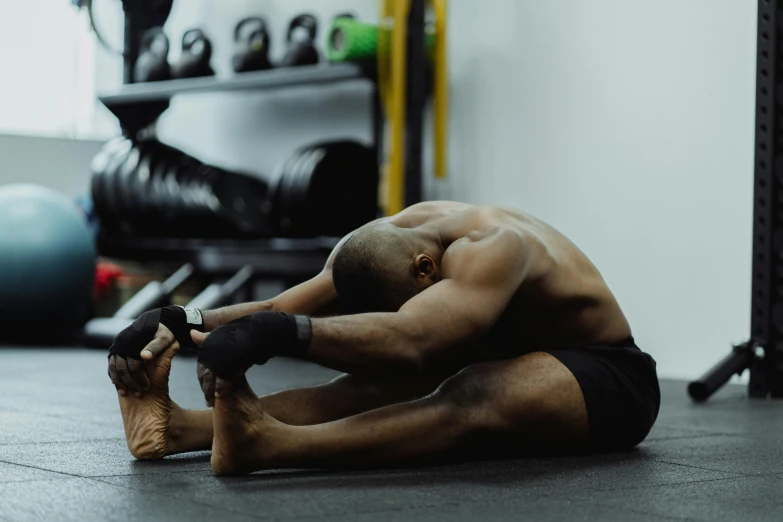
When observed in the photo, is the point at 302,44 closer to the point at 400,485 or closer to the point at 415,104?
the point at 415,104

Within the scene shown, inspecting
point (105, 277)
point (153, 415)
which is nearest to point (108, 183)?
point (105, 277)

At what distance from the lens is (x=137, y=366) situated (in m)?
2.06

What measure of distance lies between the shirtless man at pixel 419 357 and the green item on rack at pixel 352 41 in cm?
302

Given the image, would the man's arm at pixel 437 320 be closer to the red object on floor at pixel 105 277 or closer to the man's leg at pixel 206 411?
the man's leg at pixel 206 411

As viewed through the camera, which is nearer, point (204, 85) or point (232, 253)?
point (232, 253)

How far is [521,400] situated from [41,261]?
434 centimetres

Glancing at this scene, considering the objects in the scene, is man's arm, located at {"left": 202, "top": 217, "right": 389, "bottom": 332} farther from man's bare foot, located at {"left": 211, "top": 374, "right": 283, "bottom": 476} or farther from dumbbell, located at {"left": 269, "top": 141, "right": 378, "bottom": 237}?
dumbbell, located at {"left": 269, "top": 141, "right": 378, "bottom": 237}

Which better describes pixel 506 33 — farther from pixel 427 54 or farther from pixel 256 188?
pixel 256 188

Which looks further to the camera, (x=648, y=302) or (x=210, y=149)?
(x=210, y=149)

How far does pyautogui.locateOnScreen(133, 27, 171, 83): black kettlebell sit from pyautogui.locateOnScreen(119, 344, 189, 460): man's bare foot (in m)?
4.60

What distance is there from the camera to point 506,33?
536cm

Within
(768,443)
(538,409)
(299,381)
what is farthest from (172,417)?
(299,381)

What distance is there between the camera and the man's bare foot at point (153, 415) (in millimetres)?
2092

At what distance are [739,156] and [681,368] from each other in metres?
0.92
